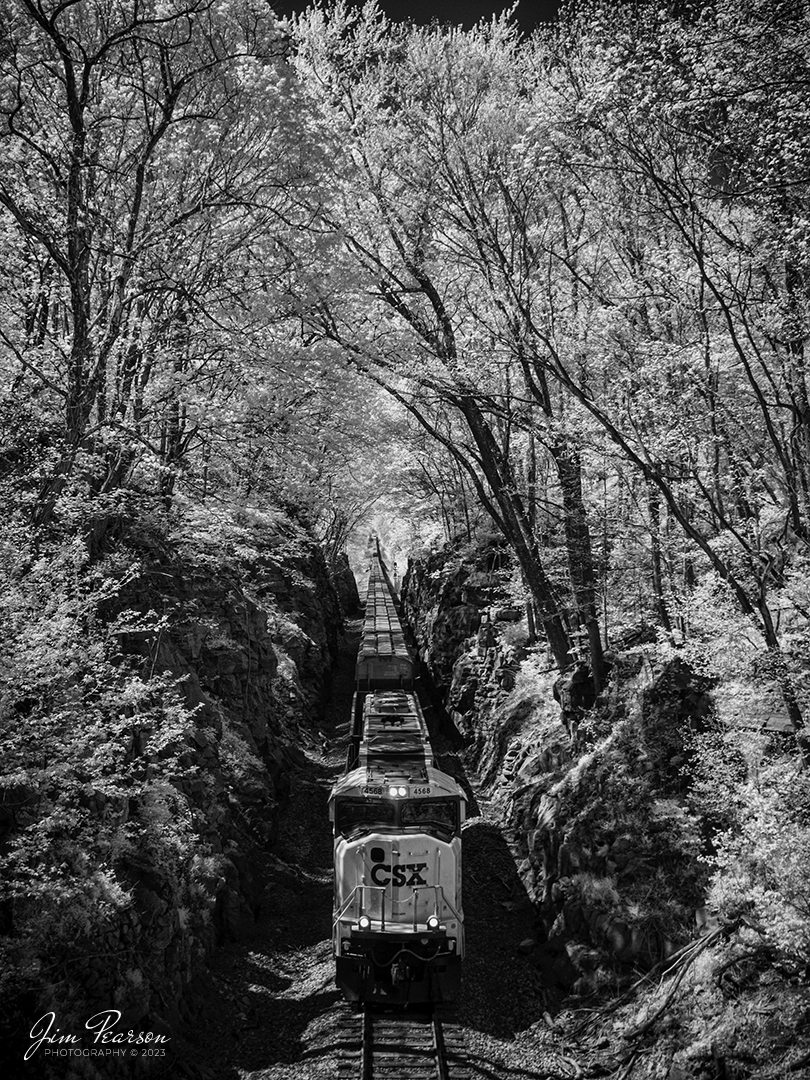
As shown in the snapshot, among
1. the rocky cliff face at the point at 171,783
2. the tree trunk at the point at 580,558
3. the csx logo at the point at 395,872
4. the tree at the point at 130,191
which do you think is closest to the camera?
the rocky cliff face at the point at 171,783

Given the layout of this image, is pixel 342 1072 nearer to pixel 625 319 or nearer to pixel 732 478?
pixel 732 478

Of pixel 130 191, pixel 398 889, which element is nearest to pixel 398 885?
pixel 398 889

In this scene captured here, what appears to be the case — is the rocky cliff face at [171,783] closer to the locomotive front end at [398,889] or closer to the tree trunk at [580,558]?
the locomotive front end at [398,889]

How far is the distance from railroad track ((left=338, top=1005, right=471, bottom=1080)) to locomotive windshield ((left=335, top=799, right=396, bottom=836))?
2527mm

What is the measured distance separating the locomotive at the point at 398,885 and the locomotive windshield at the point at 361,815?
0.05 ft

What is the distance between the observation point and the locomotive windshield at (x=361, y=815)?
10516 millimetres

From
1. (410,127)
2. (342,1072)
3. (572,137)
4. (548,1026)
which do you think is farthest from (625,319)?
(342,1072)

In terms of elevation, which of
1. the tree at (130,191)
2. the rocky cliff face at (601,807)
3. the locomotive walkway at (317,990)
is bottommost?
the locomotive walkway at (317,990)

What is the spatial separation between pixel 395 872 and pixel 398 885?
19 centimetres

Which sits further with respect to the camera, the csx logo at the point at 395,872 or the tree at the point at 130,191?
the csx logo at the point at 395,872

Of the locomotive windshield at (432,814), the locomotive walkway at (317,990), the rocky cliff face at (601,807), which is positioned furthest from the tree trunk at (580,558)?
the locomotive windshield at (432,814)

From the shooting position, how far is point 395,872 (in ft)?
33.0

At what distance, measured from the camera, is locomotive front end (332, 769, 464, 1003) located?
946 centimetres

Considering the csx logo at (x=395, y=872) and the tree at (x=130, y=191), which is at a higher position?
the tree at (x=130, y=191)
